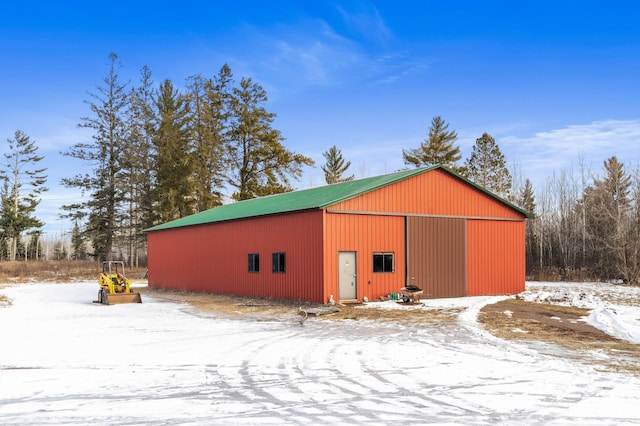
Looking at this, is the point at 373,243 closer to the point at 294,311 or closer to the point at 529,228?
the point at 294,311

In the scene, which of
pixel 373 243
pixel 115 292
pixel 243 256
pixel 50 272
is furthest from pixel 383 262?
pixel 50 272

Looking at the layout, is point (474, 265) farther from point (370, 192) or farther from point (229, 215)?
point (229, 215)

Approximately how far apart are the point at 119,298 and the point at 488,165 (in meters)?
45.5

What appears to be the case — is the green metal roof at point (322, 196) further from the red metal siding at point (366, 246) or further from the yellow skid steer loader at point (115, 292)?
the yellow skid steer loader at point (115, 292)

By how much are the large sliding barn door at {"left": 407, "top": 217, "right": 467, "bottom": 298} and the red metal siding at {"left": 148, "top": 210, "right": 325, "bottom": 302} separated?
14.4 ft

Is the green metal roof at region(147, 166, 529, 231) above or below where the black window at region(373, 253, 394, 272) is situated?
above

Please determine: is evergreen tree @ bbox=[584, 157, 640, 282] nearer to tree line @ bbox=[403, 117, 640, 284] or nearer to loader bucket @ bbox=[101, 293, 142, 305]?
tree line @ bbox=[403, 117, 640, 284]

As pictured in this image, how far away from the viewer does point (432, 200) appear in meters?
24.7

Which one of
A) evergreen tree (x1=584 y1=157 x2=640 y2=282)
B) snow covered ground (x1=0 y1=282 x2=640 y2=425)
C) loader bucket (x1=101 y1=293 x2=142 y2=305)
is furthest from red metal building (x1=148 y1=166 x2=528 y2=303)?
evergreen tree (x1=584 y1=157 x2=640 y2=282)

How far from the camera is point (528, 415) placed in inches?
271

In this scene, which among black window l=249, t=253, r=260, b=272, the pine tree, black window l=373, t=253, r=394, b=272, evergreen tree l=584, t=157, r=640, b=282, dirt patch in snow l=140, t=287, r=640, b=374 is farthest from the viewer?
the pine tree

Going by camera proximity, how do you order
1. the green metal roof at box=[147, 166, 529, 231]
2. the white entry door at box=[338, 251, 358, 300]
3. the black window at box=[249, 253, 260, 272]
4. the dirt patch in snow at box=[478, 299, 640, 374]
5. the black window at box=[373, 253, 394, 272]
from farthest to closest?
the black window at box=[249, 253, 260, 272]
the black window at box=[373, 253, 394, 272]
the green metal roof at box=[147, 166, 529, 231]
the white entry door at box=[338, 251, 358, 300]
the dirt patch in snow at box=[478, 299, 640, 374]

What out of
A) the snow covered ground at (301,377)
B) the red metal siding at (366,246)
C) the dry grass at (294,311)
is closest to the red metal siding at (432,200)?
the red metal siding at (366,246)

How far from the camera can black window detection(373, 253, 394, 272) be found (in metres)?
22.9
